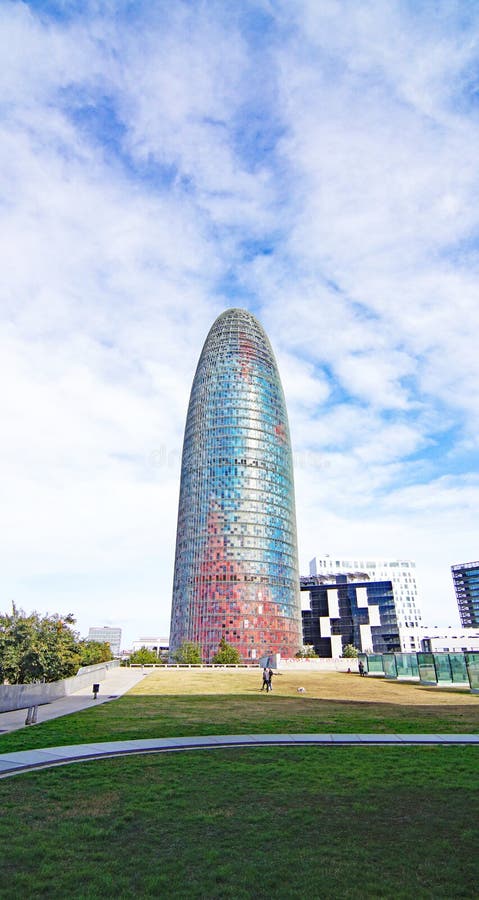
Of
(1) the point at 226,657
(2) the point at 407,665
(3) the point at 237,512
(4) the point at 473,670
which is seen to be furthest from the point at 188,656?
(4) the point at 473,670

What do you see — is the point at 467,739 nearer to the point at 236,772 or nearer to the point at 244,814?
→ the point at 236,772

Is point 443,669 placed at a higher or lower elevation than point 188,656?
lower

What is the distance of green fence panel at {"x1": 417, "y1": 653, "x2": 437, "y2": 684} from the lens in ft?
149

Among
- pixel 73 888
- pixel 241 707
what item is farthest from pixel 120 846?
pixel 241 707

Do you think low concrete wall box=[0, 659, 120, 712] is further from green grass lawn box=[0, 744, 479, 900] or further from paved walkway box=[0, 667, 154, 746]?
green grass lawn box=[0, 744, 479, 900]

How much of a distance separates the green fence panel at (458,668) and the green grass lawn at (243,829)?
31.5 m

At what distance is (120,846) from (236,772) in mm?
→ 5833

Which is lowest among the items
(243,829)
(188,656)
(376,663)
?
(243,829)

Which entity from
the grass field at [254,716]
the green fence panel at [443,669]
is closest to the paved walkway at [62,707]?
the grass field at [254,716]

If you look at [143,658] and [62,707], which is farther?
[143,658]

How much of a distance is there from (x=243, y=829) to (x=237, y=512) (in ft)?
506

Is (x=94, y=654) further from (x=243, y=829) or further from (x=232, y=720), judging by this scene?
(x=243, y=829)

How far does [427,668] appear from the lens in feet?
152

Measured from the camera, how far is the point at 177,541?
175875 mm
